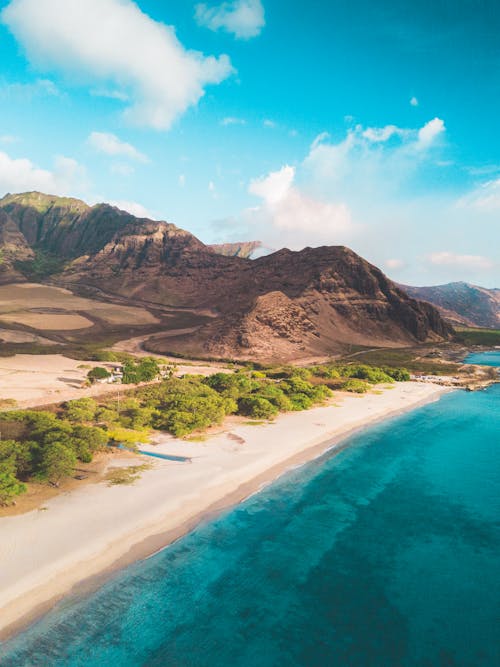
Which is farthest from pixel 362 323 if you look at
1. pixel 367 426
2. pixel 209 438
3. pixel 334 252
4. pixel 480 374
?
Result: pixel 209 438

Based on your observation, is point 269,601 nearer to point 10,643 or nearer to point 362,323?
point 10,643

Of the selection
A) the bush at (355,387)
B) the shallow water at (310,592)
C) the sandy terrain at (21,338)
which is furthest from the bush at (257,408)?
the sandy terrain at (21,338)

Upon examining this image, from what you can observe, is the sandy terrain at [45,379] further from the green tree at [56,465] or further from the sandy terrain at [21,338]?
the sandy terrain at [21,338]

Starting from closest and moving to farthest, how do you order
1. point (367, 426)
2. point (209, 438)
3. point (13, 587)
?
1. point (13, 587)
2. point (209, 438)
3. point (367, 426)

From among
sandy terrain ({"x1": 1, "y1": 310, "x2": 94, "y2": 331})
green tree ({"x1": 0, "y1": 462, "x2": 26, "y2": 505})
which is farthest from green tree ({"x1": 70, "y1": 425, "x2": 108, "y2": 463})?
sandy terrain ({"x1": 1, "y1": 310, "x2": 94, "y2": 331})

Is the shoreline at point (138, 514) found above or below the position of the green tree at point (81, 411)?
below

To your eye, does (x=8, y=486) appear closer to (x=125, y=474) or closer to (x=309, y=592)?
(x=125, y=474)
